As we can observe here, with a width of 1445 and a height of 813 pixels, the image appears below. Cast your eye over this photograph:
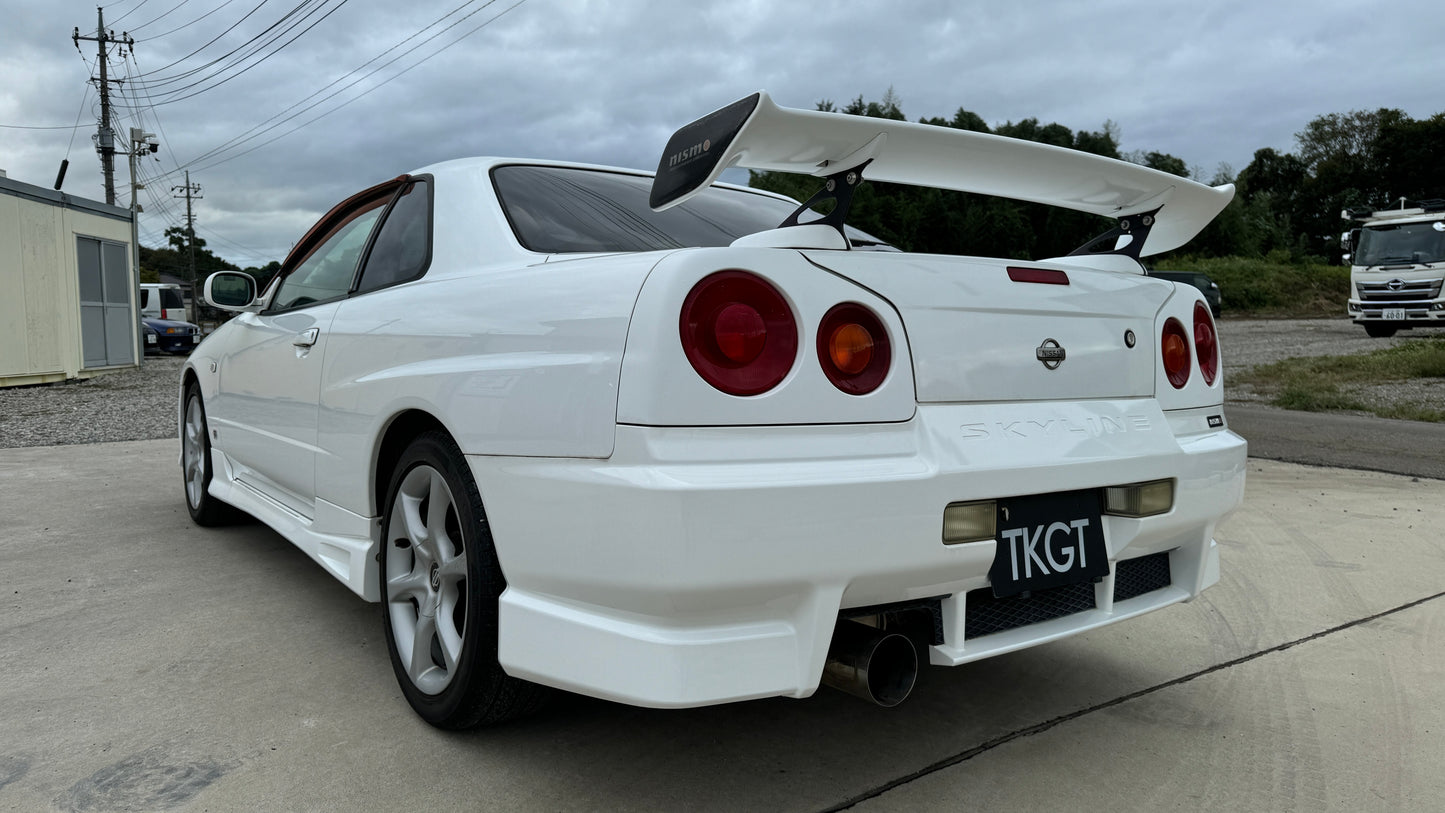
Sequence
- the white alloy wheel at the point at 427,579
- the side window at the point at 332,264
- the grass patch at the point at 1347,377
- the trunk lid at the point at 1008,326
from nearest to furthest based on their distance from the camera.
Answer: the trunk lid at the point at 1008,326
the white alloy wheel at the point at 427,579
the side window at the point at 332,264
the grass patch at the point at 1347,377

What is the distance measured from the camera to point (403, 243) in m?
2.74

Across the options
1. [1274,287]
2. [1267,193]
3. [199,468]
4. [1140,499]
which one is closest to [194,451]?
[199,468]

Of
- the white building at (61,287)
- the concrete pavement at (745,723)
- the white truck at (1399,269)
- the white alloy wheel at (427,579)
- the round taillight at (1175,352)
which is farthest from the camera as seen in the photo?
the white truck at (1399,269)

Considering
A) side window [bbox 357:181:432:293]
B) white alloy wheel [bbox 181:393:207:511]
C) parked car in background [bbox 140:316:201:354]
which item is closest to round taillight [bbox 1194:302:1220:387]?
side window [bbox 357:181:432:293]

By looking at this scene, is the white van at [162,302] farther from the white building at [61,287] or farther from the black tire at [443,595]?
the black tire at [443,595]

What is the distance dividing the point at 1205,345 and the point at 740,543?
1.50 m

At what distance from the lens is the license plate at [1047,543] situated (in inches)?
72.9

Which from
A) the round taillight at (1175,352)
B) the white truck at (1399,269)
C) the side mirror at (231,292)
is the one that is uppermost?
the white truck at (1399,269)

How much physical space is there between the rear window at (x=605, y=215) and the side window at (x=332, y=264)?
2.13 feet

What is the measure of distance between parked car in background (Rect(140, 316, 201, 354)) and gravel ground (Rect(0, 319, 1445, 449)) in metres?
7.20

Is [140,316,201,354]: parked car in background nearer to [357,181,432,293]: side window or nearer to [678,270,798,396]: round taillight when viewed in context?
[357,181,432,293]: side window

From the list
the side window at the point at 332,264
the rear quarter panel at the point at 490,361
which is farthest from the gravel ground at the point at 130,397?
the rear quarter panel at the point at 490,361

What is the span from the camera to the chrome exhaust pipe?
70.8 inches

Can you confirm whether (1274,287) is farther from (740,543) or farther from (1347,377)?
(740,543)
